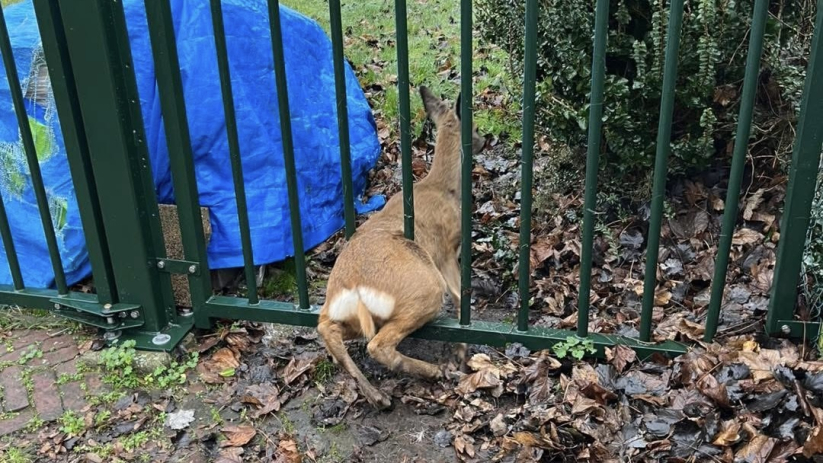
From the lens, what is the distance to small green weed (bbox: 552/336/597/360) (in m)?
3.70

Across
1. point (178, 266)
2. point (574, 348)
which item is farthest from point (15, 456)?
point (574, 348)

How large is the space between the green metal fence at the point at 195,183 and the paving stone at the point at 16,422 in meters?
0.67

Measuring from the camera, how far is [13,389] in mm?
4164

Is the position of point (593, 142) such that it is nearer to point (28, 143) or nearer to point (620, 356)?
point (620, 356)

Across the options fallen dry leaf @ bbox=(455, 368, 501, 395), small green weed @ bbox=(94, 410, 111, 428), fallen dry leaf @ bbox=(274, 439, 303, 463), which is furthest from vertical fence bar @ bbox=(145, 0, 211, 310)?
fallen dry leaf @ bbox=(455, 368, 501, 395)

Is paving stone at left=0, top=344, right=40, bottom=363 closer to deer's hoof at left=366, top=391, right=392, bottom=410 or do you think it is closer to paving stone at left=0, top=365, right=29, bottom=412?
paving stone at left=0, top=365, right=29, bottom=412

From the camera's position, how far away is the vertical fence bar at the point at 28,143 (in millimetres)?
4090

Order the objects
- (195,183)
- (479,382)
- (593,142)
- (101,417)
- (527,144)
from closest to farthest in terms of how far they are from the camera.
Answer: (593,142)
(527,144)
(479,382)
(101,417)
(195,183)

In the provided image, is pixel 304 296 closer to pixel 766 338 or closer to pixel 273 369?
pixel 273 369

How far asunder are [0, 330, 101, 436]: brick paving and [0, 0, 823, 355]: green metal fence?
0.75ft

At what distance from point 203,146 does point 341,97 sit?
1863mm

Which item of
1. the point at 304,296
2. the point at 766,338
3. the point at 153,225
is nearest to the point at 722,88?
the point at 766,338

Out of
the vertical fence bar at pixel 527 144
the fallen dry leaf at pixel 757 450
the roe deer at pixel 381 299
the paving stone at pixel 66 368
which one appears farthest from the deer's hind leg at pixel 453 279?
the paving stone at pixel 66 368

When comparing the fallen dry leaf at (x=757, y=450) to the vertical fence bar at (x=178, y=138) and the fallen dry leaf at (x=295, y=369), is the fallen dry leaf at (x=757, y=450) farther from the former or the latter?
the vertical fence bar at (x=178, y=138)
